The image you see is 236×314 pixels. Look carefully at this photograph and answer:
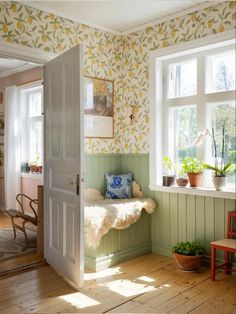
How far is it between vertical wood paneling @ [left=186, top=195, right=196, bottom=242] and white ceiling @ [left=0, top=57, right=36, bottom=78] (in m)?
3.62

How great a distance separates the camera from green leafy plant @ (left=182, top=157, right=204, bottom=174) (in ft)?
12.1

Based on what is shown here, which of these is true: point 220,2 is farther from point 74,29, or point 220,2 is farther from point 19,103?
point 19,103

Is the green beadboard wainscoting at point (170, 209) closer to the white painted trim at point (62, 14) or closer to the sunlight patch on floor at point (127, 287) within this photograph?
the sunlight patch on floor at point (127, 287)

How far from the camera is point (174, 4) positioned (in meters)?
3.53

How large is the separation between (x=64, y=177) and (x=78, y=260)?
2.64 feet

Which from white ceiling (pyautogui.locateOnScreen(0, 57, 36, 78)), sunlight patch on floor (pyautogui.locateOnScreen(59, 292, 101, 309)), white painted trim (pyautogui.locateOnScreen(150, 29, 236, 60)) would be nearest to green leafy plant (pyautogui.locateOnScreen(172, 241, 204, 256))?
sunlight patch on floor (pyautogui.locateOnScreen(59, 292, 101, 309))

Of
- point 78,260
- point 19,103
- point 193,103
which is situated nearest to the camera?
point 78,260

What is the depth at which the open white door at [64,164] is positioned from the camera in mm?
3027

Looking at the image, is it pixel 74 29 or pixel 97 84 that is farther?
pixel 97 84

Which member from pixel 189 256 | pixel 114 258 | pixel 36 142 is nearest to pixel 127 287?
pixel 114 258

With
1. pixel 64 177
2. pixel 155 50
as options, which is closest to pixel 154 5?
pixel 155 50

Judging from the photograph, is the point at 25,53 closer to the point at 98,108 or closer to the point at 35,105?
the point at 98,108

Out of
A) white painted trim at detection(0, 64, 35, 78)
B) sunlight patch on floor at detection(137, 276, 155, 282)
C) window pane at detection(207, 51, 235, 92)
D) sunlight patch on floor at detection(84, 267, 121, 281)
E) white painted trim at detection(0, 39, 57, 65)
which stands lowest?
sunlight patch on floor at detection(84, 267, 121, 281)

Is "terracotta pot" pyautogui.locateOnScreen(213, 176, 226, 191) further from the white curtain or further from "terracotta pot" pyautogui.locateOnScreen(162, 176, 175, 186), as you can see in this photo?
the white curtain
